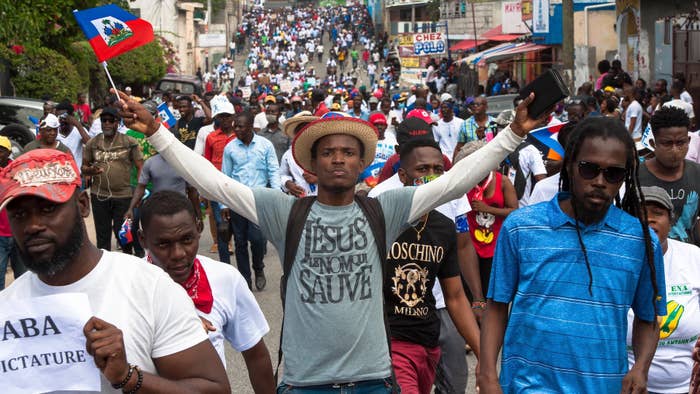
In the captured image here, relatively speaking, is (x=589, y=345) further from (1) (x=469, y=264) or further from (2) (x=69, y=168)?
(1) (x=469, y=264)

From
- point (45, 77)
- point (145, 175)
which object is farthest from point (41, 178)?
point (45, 77)

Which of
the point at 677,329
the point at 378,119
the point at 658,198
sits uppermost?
the point at 378,119

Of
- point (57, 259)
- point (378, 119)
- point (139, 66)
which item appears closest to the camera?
point (57, 259)

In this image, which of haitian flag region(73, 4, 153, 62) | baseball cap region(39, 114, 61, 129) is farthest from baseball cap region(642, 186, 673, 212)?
baseball cap region(39, 114, 61, 129)

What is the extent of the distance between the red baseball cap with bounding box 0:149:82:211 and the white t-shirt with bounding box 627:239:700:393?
2771 mm

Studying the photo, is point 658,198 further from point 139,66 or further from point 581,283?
point 139,66

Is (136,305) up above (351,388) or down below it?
above

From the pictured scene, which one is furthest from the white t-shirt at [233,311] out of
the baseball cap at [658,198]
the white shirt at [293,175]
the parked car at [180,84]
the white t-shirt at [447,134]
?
the parked car at [180,84]

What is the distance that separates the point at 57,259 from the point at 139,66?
41.0 m

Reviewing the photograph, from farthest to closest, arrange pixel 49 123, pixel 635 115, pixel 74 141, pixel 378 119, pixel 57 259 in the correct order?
pixel 635 115 → pixel 74 141 → pixel 378 119 → pixel 49 123 → pixel 57 259

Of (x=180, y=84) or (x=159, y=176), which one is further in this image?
(x=180, y=84)

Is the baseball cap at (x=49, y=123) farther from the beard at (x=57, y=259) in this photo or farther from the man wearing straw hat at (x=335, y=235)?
the beard at (x=57, y=259)

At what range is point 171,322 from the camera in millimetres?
2939

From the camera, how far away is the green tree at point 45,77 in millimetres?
27928
